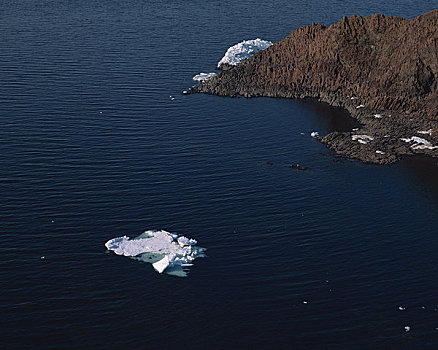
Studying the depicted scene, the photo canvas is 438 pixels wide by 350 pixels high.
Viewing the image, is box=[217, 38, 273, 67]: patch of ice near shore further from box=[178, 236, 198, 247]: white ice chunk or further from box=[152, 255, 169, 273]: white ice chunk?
box=[152, 255, 169, 273]: white ice chunk

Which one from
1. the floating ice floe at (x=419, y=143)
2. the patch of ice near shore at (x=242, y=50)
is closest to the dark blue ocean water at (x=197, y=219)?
the floating ice floe at (x=419, y=143)

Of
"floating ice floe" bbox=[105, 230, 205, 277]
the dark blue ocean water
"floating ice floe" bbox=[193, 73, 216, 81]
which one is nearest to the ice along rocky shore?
"floating ice floe" bbox=[193, 73, 216, 81]

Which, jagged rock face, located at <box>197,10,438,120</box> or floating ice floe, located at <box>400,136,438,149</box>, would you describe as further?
jagged rock face, located at <box>197,10,438,120</box>

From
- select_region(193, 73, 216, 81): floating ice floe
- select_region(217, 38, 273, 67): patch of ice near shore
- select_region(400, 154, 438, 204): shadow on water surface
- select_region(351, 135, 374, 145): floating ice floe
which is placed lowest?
select_region(400, 154, 438, 204): shadow on water surface

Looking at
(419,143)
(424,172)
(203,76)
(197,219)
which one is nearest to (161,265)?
(197,219)

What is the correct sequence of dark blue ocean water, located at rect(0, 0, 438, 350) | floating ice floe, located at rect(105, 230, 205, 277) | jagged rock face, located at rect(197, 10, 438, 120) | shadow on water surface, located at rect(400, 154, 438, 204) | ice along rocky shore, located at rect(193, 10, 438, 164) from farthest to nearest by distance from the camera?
jagged rock face, located at rect(197, 10, 438, 120)
ice along rocky shore, located at rect(193, 10, 438, 164)
shadow on water surface, located at rect(400, 154, 438, 204)
floating ice floe, located at rect(105, 230, 205, 277)
dark blue ocean water, located at rect(0, 0, 438, 350)

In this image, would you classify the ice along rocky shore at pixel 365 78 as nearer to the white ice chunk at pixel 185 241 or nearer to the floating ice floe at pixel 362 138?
the floating ice floe at pixel 362 138
